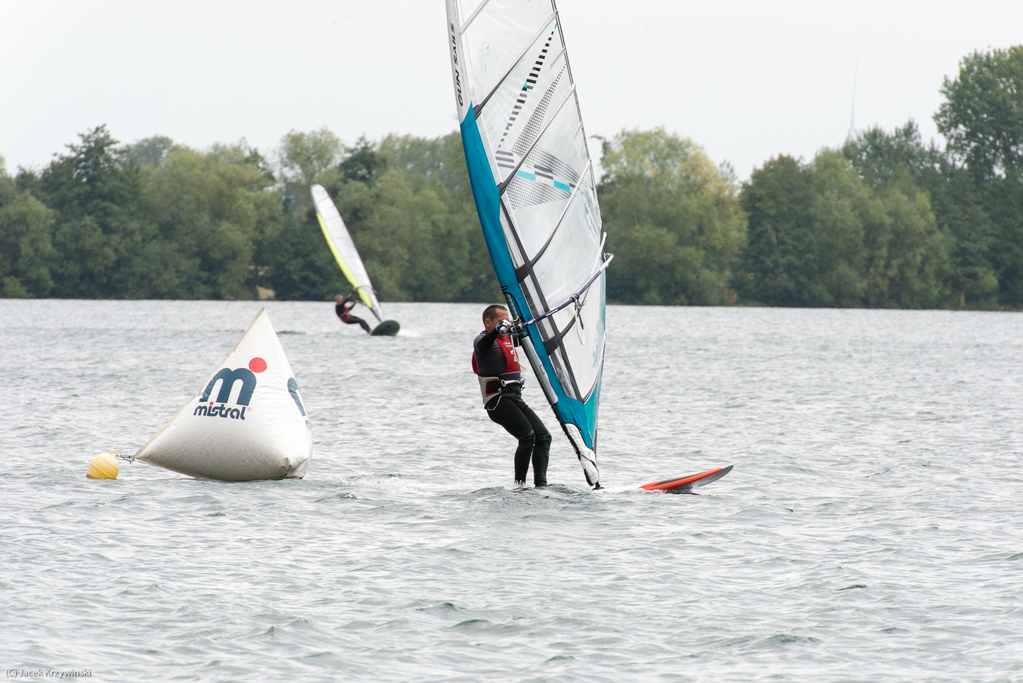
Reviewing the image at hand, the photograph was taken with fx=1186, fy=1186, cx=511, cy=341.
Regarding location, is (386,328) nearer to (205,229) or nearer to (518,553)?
(518,553)

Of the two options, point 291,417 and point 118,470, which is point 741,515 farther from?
point 118,470

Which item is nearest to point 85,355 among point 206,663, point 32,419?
point 32,419

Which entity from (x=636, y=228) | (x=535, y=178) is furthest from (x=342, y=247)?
(x=636, y=228)

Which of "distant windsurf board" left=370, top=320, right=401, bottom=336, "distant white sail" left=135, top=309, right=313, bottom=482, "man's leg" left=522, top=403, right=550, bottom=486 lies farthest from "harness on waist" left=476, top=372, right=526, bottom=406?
"distant windsurf board" left=370, top=320, right=401, bottom=336

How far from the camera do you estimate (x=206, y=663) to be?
646 cm

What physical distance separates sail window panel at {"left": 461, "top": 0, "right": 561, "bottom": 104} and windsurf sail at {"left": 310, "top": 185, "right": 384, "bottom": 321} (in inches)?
1106

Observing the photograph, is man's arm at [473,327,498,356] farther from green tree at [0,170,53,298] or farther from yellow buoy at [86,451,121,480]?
green tree at [0,170,53,298]

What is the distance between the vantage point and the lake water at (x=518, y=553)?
671 cm

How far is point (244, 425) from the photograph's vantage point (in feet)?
37.3

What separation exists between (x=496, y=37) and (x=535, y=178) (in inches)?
47.0

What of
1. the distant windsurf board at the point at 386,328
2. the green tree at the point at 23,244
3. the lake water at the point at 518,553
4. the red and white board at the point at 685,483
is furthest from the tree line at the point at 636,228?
the red and white board at the point at 685,483

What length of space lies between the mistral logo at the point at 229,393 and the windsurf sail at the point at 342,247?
85.8 feet

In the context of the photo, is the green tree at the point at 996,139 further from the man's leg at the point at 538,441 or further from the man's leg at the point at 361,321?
the man's leg at the point at 538,441

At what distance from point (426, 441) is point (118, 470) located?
4.60 m
